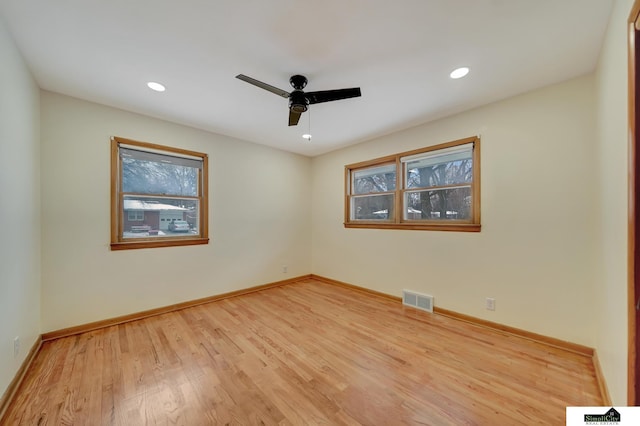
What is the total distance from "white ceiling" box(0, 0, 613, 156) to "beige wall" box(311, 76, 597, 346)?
0.96 ft

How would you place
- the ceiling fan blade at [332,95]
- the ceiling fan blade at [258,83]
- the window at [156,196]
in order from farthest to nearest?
the window at [156,196], the ceiling fan blade at [332,95], the ceiling fan blade at [258,83]

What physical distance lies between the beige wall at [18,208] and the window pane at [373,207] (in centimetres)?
395

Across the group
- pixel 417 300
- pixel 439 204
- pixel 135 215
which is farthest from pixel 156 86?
pixel 417 300

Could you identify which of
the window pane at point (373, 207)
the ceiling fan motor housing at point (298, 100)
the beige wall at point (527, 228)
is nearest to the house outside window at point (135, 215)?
the ceiling fan motor housing at point (298, 100)

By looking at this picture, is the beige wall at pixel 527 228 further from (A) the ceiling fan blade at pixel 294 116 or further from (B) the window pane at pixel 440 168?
(A) the ceiling fan blade at pixel 294 116

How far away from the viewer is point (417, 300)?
331cm

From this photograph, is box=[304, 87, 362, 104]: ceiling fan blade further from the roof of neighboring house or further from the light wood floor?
the roof of neighboring house

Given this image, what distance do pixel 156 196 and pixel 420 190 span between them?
12.1 feet

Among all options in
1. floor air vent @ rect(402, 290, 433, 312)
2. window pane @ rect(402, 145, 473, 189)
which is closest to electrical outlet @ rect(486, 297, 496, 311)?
floor air vent @ rect(402, 290, 433, 312)

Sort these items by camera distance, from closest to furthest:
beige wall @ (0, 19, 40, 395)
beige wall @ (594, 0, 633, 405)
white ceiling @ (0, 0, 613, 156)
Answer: beige wall @ (594, 0, 633, 405) → white ceiling @ (0, 0, 613, 156) → beige wall @ (0, 19, 40, 395)

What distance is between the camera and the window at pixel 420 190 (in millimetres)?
2961

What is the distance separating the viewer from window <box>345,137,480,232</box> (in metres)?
2.96

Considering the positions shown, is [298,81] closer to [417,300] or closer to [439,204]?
[439,204]

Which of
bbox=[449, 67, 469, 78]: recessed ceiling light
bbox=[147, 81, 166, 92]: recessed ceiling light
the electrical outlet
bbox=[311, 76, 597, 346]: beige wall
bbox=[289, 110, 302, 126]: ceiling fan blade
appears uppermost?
bbox=[147, 81, 166, 92]: recessed ceiling light
